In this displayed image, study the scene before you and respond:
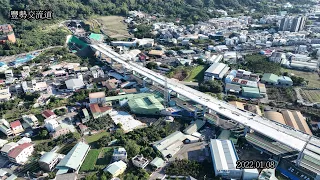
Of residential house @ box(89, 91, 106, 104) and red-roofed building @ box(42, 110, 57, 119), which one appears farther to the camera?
residential house @ box(89, 91, 106, 104)

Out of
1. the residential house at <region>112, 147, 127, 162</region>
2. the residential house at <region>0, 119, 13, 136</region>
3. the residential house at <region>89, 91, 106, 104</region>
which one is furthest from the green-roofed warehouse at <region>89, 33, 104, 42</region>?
the residential house at <region>112, 147, 127, 162</region>

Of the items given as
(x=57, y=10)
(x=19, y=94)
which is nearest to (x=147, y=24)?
(x=57, y=10)

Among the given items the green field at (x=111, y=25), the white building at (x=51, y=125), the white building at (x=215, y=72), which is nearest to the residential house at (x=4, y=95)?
the white building at (x=51, y=125)

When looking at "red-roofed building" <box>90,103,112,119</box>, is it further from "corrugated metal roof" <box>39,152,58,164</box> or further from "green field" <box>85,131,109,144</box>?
"corrugated metal roof" <box>39,152,58,164</box>

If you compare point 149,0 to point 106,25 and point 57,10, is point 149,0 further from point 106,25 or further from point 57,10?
point 57,10

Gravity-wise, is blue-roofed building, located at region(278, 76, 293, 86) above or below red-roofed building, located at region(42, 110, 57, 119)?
above

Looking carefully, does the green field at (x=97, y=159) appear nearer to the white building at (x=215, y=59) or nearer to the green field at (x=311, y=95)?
the white building at (x=215, y=59)
